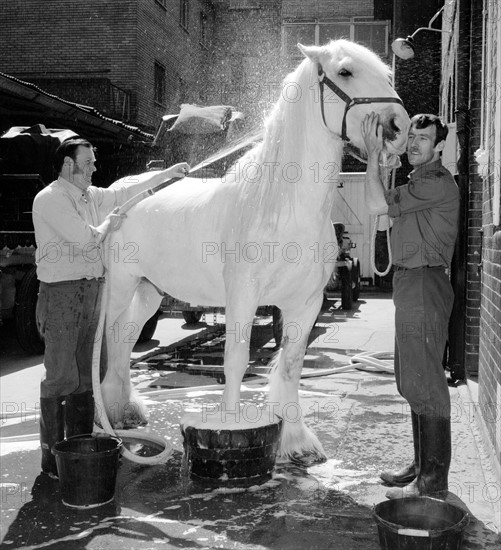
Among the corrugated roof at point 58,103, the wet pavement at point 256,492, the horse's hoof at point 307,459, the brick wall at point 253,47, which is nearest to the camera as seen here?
the wet pavement at point 256,492

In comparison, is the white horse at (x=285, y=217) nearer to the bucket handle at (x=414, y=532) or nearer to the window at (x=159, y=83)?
the bucket handle at (x=414, y=532)

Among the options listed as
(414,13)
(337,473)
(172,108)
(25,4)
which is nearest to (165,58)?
(172,108)

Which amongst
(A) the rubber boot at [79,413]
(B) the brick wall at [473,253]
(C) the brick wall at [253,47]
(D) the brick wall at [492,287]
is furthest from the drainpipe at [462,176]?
(C) the brick wall at [253,47]

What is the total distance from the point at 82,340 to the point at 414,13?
14.7 meters

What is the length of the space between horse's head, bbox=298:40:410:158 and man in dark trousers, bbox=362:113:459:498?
74mm

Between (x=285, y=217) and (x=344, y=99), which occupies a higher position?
(x=344, y=99)

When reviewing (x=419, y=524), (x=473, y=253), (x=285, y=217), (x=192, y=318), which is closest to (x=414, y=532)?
(x=419, y=524)

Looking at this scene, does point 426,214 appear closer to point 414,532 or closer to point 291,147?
point 291,147

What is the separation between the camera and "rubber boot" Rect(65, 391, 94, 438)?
13.4ft

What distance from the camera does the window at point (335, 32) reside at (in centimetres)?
2128

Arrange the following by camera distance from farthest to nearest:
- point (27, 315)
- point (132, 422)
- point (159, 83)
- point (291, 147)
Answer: point (159, 83) < point (27, 315) < point (132, 422) < point (291, 147)

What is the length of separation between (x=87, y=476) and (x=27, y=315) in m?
4.86

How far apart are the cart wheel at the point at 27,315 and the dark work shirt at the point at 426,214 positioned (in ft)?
18.2

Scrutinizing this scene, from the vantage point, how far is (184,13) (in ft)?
76.4
